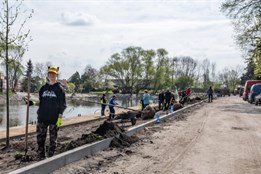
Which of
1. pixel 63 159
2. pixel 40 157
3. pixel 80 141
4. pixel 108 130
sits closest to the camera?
pixel 63 159

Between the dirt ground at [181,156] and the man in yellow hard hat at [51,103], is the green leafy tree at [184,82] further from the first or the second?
the man in yellow hard hat at [51,103]

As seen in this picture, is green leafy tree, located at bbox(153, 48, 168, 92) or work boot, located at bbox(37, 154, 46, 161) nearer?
work boot, located at bbox(37, 154, 46, 161)

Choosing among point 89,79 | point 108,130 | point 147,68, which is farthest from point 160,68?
point 108,130

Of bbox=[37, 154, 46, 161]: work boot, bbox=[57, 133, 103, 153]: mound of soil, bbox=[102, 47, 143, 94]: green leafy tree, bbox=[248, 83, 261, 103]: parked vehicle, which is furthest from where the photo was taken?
bbox=[102, 47, 143, 94]: green leafy tree

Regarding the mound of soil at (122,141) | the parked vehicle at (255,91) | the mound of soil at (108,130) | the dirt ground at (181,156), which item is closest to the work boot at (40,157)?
the dirt ground at (181,156)

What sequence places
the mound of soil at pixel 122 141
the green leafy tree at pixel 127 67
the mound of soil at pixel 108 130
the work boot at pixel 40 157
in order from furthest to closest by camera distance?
the green leafy tree at pixel 127 67 → the mound of soil at pixel 108 130 → the mound of soil at pixel 122 141 → the work boot at pixel 40 157

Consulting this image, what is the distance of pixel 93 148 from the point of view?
30.7 ft

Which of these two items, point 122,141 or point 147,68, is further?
point 147,68

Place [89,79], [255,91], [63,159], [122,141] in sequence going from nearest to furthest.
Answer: [63,159] < [122,141] < [255,91] < [89,79]

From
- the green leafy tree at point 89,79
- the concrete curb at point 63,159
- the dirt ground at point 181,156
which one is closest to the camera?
the concrete curb at point 63,159

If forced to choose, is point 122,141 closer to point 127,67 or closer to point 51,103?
point 51,103

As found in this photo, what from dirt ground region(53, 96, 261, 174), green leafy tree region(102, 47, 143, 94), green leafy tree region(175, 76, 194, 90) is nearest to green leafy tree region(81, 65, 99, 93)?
green leafy tree region(102, 47, 143, 94)

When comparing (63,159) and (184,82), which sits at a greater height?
(184,82)

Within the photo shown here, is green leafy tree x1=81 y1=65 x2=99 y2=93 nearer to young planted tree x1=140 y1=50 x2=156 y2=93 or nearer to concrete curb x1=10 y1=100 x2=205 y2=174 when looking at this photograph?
young planted tree x1=140 y1=50 x2=156 y2=93
